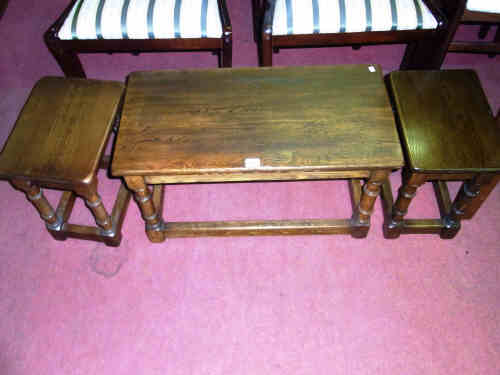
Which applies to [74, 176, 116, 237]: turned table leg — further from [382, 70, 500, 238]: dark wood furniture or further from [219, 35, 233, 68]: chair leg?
[382, 70, 500, 238]: dark wood furniture

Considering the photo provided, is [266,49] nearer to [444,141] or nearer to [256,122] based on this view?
[256,122]

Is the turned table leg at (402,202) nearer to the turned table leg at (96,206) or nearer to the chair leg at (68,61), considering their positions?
the turned table leg at (96,206)

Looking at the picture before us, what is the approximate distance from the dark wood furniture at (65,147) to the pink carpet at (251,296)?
0.13 metres

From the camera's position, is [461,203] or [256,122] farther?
[461,203]

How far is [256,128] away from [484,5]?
4.00ft

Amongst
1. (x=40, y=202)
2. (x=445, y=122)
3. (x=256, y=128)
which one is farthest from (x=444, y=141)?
(x=40, y=202)

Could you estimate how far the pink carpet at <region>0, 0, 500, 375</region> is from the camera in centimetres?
164

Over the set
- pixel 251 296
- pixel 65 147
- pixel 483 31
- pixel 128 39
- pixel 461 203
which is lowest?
pixel 251 296

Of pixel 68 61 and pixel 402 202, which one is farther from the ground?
pixel 68 61

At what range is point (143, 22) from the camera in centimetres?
188

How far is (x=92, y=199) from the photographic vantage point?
1.61m

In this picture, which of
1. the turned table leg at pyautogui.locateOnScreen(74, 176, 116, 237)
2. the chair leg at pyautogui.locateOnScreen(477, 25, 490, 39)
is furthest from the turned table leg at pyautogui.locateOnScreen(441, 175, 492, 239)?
the turned table leg at pyautogui.locateOnScreen(74, 176, 116, 237)

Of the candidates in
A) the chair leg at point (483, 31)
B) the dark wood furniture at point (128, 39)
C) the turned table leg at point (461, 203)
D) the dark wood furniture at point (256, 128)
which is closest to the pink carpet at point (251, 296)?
the turned table leg at point (461, 203)

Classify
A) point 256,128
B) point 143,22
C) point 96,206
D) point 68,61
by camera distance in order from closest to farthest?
1. point 256,128
2. point 96,206
3. point 143,22
4. point 68,61
